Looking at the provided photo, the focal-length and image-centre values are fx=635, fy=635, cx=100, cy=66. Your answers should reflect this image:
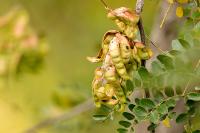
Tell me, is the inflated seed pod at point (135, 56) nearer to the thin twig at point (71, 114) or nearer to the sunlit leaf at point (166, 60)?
the sunlit leaf at point (166, 60)

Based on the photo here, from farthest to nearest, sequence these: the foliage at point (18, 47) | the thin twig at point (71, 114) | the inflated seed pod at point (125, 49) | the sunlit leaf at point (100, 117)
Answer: the foliage at point (18, 47) → the thin twig at point (71, 114) → the sunlit leaf at point (100, 117) → the inflated seed pod at point (125, 49)

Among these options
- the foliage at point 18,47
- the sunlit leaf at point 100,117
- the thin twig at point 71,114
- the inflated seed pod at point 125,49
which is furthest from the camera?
the foliage at point 18,47

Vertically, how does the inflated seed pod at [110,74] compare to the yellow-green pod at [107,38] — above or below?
below

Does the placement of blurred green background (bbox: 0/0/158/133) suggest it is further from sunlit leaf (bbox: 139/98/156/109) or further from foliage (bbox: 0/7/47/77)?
→ sunlit leaf (bbox: 139/98/156/109)

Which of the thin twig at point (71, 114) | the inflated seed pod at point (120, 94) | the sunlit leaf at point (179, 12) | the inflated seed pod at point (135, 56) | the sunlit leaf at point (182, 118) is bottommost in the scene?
the sunlit leaf at point (182, 118)

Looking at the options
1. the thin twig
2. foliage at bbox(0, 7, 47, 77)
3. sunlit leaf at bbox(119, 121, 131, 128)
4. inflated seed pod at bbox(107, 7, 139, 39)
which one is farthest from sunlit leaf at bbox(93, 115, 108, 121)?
foliage at bbox(0, 7, 47, 77)

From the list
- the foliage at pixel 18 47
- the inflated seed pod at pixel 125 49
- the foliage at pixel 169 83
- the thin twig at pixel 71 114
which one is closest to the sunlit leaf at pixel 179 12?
the foliage at pixel 169 83

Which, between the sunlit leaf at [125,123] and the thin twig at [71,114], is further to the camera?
the thin twig at [71,114]

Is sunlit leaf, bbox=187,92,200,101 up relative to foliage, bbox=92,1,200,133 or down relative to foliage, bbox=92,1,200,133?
down
